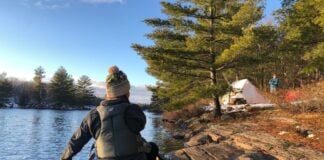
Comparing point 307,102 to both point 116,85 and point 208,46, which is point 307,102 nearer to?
point 208,46

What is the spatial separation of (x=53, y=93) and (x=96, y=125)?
350 feet

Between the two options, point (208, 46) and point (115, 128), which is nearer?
point (115, 128)

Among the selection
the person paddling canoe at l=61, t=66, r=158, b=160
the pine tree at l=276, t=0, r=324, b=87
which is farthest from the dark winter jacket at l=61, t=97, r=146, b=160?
the pine tree at l=276, t=0, r=324, b=87

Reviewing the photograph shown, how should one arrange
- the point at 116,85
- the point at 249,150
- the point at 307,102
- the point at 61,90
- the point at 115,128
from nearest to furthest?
1. the point at 115,128
2. the point at 116,85
3. the point at 249,150
4. the point at 307,102
5. the point at 61,90

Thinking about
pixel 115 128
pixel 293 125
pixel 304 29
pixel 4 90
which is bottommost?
pixel 293 125

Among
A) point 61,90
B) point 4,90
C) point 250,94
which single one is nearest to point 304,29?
point 250,94

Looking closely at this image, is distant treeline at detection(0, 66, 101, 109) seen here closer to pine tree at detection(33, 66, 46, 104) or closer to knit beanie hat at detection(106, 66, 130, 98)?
pine tree at detection(33, 66, 46, 104)

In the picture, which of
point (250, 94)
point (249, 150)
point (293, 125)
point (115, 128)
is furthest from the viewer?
point (250, 94)

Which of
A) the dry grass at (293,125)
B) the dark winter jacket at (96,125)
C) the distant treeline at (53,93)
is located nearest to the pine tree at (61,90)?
the distant treeline at (53,93)

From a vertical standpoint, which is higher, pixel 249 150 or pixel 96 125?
pixel 96 125

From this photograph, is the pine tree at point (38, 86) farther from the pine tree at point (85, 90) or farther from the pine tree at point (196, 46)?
the pine tree at point (196, 46)

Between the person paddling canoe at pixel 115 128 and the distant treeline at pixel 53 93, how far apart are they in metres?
104

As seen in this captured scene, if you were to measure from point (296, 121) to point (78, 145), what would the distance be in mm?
13116

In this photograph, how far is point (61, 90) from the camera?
10712cm
